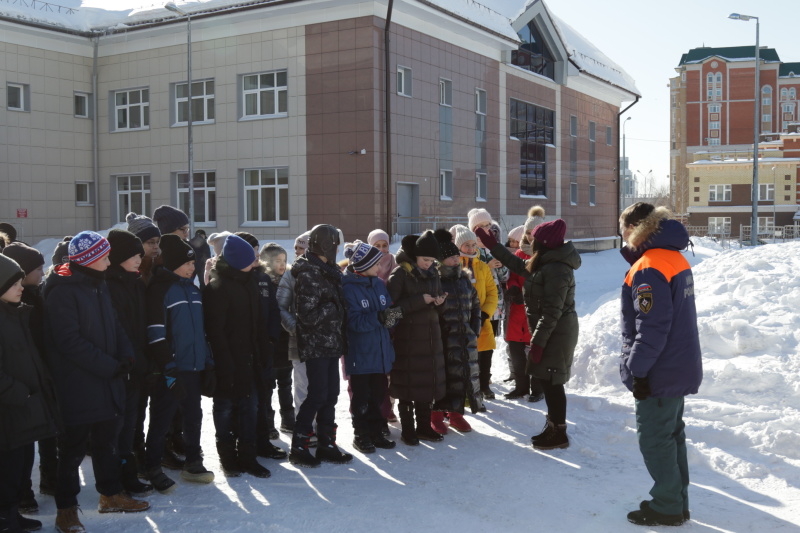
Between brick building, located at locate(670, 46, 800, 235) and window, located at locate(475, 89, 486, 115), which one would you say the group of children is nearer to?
window, located at locate(475, 89, 486, 115)

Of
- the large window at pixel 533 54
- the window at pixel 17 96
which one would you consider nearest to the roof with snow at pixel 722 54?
the large window at pixel 533 54

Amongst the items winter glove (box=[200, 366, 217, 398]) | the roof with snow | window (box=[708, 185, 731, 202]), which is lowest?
winter glove (box=[200, 366, 217, 398])

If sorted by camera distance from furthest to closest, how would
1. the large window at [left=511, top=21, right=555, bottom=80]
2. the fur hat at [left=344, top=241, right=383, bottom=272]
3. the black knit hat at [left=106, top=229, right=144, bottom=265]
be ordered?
the large window at [left=511, top=21, right=555, bottom=80], the fur hat at [left=344, top=241, right=383, bottom=272], the black knit hat at [left=106, top=229, right=144, bottom=265]

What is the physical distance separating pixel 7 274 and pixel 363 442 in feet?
10.3

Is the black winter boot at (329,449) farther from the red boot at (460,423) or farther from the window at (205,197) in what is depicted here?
the window at (205,197)

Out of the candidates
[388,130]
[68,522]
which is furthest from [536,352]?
[388,130]

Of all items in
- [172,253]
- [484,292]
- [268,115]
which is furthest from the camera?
[268,115]

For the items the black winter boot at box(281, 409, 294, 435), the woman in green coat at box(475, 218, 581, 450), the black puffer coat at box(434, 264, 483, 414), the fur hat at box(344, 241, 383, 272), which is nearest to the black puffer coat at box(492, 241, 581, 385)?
the woman in green coat at box(475, 218, 581, 450)

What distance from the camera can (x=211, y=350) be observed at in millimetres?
5832

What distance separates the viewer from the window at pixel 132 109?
1107 inches

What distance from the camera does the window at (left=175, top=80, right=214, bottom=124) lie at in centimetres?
2672

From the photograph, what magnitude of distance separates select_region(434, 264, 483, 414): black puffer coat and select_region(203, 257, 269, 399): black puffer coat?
187 cm

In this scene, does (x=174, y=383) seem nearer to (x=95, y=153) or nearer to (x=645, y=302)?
(x=645, y=302)

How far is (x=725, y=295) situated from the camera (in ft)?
32.4
